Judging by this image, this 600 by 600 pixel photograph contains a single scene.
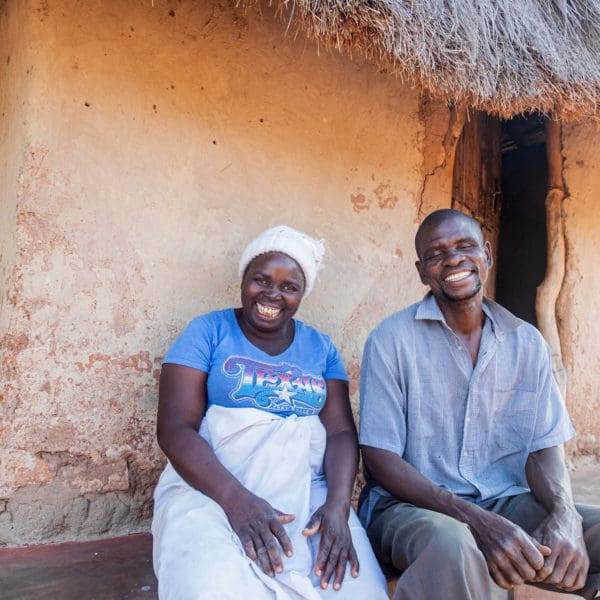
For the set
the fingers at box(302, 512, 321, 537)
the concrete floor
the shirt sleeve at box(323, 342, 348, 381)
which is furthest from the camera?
the shirt sleeve at box(323, 342, 348, 381)

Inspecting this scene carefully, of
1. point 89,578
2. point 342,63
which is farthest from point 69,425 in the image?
point 342,63

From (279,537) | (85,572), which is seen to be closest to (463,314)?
(279,537)

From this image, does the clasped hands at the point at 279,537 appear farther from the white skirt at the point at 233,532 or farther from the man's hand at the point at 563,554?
the man's hand at the point at 563,554

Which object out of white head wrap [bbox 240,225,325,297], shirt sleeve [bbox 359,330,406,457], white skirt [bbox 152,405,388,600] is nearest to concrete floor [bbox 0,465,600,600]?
white skirt [bbox 152,405,388,600]

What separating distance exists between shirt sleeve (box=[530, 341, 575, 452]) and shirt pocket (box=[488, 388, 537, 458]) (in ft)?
0.08

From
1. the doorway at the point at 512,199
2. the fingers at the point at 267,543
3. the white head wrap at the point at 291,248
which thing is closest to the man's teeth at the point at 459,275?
the white head wrap at the point at 291,248

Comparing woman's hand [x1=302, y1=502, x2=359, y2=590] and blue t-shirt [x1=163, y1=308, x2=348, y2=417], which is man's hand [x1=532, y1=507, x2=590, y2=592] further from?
blue t-shirt [x1=163, y1=308, x2=348, y2=417]

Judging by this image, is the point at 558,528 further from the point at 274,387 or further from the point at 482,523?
the point at 274,387

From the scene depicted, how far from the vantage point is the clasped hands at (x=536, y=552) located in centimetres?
159

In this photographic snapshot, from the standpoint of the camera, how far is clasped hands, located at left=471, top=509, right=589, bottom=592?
1.59 metres

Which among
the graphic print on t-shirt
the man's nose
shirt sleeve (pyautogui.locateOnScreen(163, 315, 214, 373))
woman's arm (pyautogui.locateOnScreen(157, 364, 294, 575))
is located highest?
the man's nose

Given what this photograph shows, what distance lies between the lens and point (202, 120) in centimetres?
260

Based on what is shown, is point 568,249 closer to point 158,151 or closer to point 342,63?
point 342,63

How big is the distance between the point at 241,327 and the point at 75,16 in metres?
1.38
